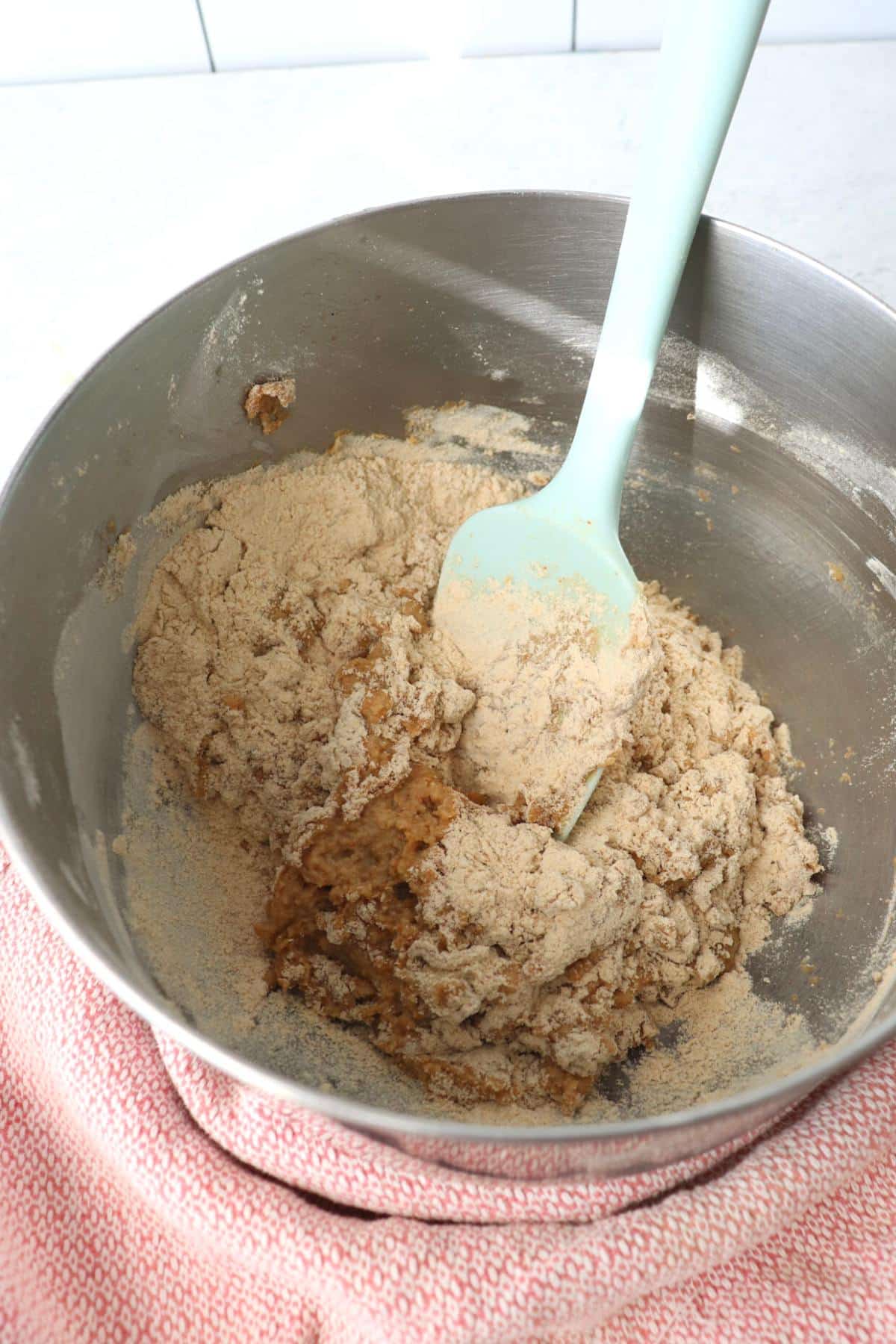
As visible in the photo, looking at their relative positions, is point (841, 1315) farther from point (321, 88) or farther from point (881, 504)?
point (321, 88)

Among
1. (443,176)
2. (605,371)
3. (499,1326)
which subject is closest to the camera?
(499,1326)

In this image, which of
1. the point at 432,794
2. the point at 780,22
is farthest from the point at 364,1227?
the point at 780,22

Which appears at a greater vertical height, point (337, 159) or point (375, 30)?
point (375, 30)

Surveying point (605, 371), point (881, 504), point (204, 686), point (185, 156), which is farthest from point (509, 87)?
point (204, 686)

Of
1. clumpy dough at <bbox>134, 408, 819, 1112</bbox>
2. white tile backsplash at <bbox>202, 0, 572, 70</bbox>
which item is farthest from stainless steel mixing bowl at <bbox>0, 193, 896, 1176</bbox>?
white tile backsplash at <bbox>202, 0, 572, 70</bbox>

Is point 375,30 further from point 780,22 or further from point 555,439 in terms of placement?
point 555,439

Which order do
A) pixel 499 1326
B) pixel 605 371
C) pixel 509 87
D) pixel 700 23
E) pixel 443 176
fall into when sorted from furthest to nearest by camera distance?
pixel 509 87
pixel 443 176
pixel 605 371
pixel 700 23
pixel 499 1326

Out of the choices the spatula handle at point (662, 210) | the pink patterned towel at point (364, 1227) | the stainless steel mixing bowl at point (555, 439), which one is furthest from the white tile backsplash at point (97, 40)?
the pink patterned towel at point (364, 1227)
